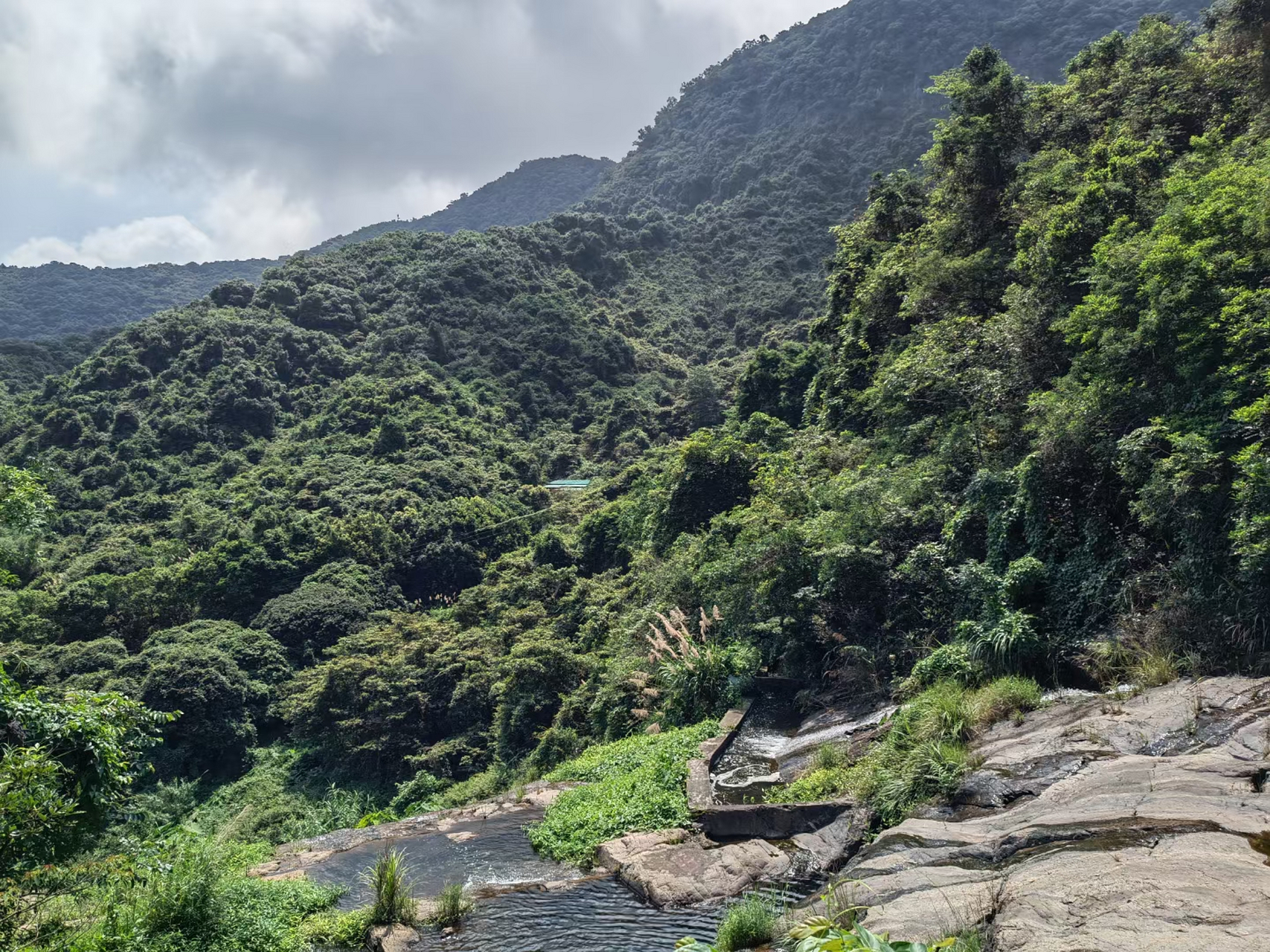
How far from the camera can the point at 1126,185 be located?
1288 centimetres

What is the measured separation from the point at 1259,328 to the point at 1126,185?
20.6 ft

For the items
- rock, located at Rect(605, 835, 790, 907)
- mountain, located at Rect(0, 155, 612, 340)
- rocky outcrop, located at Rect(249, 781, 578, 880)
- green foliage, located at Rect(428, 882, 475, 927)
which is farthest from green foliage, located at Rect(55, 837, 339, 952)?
mountain, located at Rect(0, 155, 612, 340)

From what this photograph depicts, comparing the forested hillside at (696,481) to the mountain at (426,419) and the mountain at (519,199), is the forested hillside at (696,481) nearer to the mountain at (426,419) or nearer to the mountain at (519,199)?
the mountain at (426,419)

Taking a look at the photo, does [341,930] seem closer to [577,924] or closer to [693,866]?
[577,924]

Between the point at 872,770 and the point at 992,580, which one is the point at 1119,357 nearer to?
the point at 992,580

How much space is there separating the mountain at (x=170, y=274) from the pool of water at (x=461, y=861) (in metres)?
80.4

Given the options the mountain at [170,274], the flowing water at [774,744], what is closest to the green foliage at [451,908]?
the flowing water at [774,744]

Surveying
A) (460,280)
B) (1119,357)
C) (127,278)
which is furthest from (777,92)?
(1119,357)

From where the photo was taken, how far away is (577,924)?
7477 mm

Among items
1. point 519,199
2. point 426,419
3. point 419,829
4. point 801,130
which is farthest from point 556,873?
point 519,199

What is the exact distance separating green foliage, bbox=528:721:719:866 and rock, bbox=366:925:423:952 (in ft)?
7.38

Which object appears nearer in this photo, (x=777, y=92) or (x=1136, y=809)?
(x=1136, y=809)

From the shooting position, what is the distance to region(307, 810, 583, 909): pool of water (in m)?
9.37

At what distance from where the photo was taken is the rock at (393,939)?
7.35m
